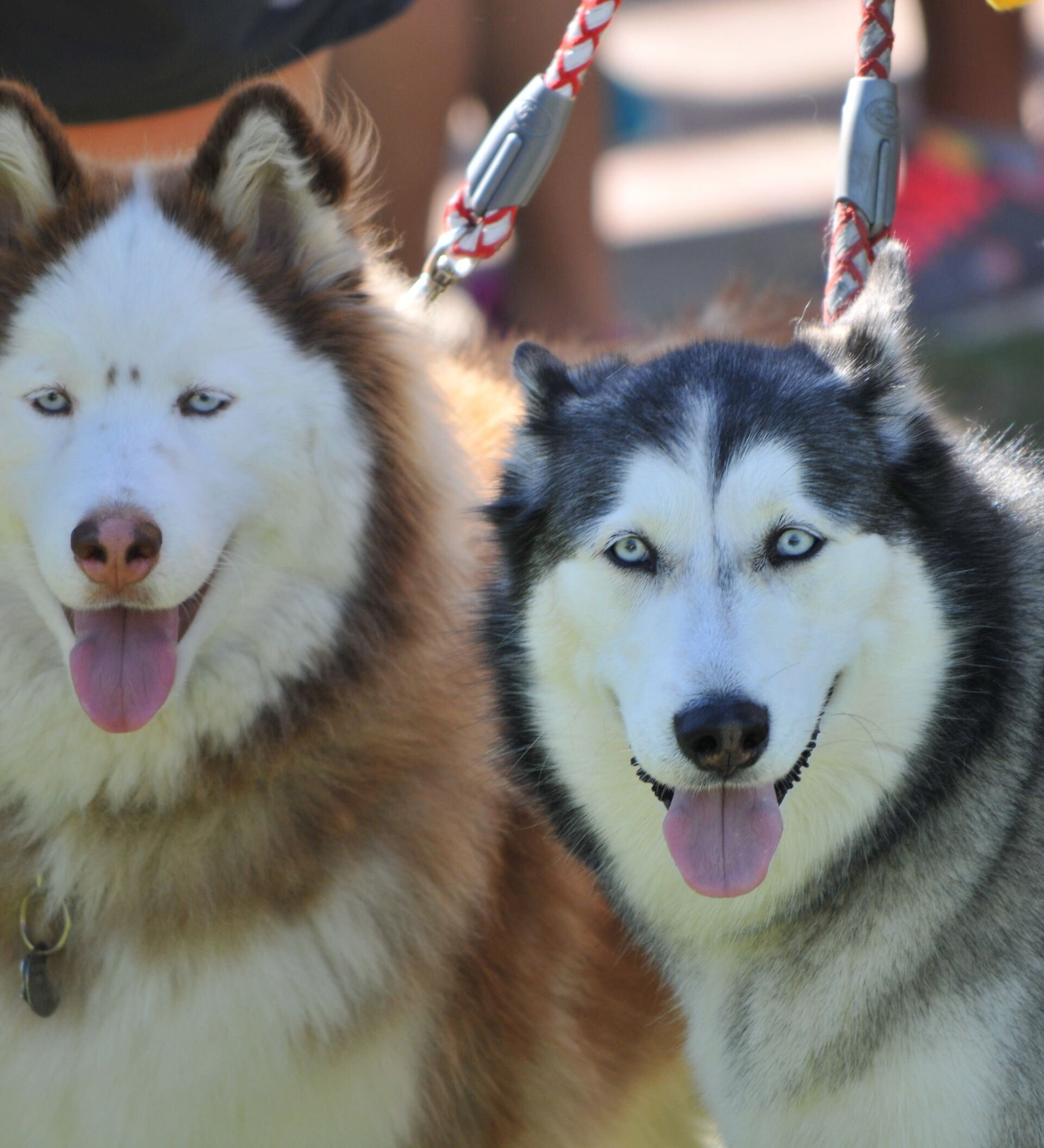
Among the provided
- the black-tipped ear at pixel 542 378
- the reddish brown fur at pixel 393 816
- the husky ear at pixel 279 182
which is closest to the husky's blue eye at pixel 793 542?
the black-tipped ear at pixel 542 378

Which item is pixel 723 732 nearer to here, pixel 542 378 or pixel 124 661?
pixel 542 378

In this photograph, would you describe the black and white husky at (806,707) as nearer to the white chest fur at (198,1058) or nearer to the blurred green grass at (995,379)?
the white chest fur at (198,1058)

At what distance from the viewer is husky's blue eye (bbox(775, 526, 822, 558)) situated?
2.20 m

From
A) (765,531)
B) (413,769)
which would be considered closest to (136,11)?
(413,769)

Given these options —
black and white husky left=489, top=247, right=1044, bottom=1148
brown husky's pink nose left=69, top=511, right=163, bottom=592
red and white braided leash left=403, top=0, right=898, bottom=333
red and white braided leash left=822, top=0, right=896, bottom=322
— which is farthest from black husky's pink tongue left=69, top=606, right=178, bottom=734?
red and white braided leash left=822, top=0, right=896, bottom=322

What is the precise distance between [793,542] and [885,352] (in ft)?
1.42

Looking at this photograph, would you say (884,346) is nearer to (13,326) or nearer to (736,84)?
(13,326)

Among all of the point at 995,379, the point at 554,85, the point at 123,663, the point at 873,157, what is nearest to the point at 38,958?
the point at 123,663

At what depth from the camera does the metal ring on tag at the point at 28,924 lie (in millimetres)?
2588

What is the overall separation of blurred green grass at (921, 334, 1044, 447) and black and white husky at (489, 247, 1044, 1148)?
3284 millimetres

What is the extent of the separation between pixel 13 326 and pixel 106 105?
4.09 feet

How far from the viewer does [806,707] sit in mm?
2115

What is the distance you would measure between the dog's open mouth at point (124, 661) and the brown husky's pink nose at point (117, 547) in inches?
6.2

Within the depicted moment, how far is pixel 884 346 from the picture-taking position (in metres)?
2.44
